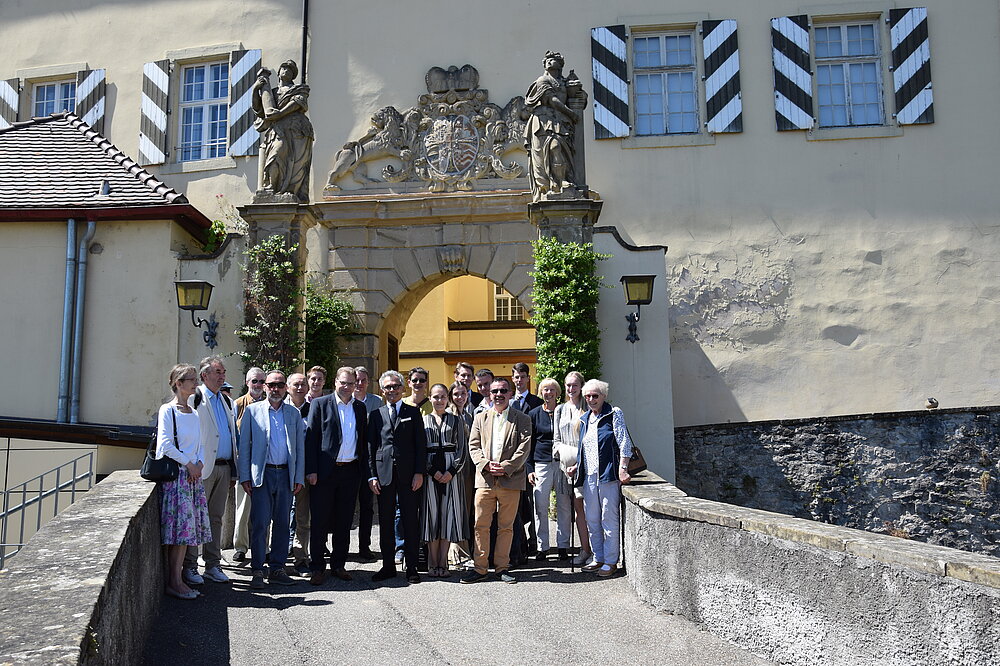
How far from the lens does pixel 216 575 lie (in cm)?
621

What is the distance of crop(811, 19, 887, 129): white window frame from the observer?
13508mm

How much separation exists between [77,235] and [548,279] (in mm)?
5752

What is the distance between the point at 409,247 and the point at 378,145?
4.98 ft

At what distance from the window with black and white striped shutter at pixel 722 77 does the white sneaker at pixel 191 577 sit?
32.1 ft

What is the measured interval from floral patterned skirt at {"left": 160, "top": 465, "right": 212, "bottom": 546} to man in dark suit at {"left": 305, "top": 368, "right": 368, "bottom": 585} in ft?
3.34

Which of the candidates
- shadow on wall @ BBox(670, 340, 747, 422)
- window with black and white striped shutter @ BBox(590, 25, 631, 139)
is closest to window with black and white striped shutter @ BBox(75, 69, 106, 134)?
window with black and white striped shutter @ BBox(590, 25, 631, 139)

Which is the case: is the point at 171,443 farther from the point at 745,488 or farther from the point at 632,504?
the point at 745,488

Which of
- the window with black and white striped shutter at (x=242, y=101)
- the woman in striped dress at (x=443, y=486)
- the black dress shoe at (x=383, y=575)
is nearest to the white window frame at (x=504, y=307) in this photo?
the window with black and white striped shutter at (x=242, y=101)

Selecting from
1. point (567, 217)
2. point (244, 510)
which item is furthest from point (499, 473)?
point (567, 217)

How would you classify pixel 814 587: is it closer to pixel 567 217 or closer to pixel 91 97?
pixel 567 217

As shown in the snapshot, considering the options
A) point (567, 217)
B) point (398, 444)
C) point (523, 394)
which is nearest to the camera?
point (398, 444)

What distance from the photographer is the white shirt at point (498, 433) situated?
6703mm

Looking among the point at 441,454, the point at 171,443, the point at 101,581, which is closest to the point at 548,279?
the point at 441,454

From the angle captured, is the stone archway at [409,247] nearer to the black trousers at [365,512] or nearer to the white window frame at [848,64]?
the white window frame at [848,64]
